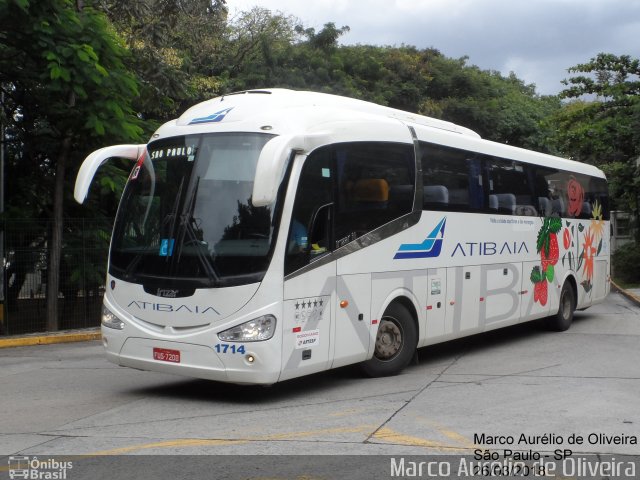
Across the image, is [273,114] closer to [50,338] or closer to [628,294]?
[50,338]

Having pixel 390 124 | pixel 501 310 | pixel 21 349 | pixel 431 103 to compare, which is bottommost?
pixel 21 349

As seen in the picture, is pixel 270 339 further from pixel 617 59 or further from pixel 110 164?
pixel 617 59

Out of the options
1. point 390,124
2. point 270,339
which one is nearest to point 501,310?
point 390,124

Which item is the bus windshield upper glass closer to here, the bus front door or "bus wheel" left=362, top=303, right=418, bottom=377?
the bus front door

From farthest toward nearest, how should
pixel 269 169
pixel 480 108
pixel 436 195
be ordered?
pixel 480 108 → pixel 436 195 → pixel 269 169

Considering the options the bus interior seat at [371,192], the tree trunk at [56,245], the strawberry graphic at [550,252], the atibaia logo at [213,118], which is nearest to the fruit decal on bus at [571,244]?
the strawberry graphic at [550,252]

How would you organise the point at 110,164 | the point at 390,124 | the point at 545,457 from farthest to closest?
1. the point at 110,164
2. the point at 390,124
3. the point at 545,457

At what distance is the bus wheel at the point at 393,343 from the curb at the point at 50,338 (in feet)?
26.6

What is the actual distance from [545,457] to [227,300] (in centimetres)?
354

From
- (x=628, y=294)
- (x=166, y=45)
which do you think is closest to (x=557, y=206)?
(x=628, y=294)

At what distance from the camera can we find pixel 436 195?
11.3 meters

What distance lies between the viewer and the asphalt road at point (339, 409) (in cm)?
689

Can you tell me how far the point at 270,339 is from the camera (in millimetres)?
8289

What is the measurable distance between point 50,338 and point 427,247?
848 centimetres
